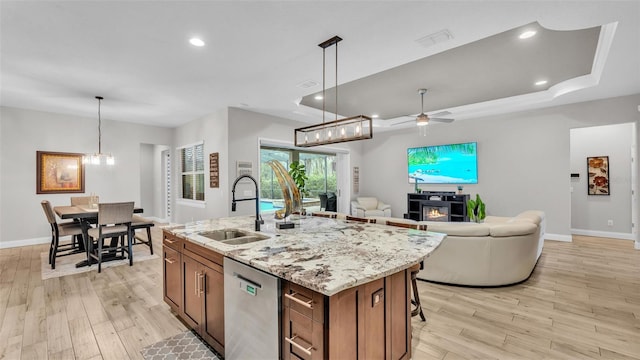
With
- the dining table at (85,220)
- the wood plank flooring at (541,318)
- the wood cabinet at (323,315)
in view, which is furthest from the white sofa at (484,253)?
the dining table at (85,220)

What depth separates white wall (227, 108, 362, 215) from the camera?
207 inches

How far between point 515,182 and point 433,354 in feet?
17.1

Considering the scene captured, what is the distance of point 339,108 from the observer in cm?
601

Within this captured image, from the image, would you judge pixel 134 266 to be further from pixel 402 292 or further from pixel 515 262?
pixel 515 262

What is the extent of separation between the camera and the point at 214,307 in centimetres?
192

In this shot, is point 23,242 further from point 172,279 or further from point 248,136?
point 172,279

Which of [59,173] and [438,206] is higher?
[59,173]

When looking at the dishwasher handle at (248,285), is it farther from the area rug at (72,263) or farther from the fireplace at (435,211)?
the fireplace at (435,211)

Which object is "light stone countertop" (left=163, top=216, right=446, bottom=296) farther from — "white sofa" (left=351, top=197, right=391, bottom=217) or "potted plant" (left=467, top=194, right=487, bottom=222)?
"white sofa" (left=351, top=197, right=391, bottom=217)

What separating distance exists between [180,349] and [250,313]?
103 centimetres

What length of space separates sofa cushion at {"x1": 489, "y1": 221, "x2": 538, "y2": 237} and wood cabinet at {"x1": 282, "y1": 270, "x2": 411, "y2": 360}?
2.07 m

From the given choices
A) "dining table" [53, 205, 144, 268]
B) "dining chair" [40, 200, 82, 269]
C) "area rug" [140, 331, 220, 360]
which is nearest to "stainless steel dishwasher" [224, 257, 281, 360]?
"area rug" [140, 331, 220, 360]

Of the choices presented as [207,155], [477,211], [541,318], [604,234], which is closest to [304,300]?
[541,318]

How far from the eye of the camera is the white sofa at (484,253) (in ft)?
10.2
